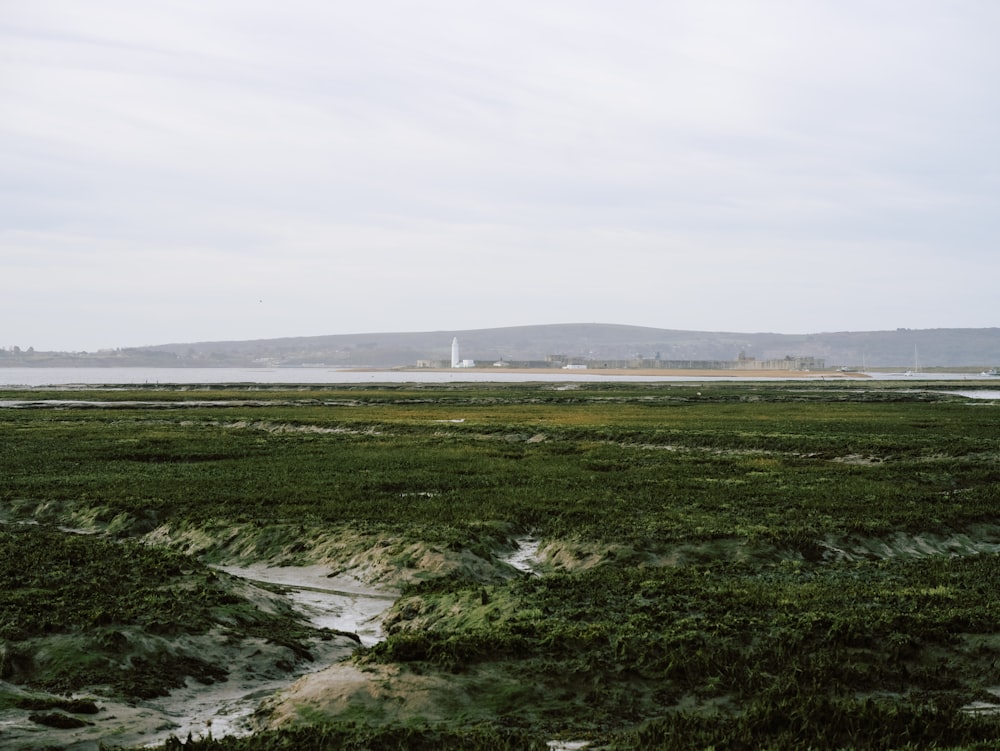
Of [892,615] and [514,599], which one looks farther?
[514,599]

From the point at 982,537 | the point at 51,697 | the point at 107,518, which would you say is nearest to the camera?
the point at 51,697

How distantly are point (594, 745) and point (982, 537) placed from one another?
15.3m

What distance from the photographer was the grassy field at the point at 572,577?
10.3 m

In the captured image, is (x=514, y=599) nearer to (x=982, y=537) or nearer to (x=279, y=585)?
(x=279, y=585)

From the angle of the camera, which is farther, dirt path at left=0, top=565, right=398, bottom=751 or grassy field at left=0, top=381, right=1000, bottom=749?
grassy field at left=0, top=381, right=1000, bottom=749

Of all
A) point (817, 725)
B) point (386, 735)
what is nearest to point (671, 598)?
point (817, 725)

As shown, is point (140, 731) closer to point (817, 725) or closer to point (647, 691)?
point (647, 691)

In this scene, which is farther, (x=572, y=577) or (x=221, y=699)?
(x=572, y=577)

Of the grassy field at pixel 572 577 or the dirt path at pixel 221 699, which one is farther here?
the grassy field at pixel 572 577

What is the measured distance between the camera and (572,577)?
1603cm

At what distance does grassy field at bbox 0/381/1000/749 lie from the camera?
10289 mm

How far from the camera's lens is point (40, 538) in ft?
61.6

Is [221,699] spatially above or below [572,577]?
below

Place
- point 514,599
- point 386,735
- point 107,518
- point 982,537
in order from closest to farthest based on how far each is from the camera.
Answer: point 386,735 → point 514,599 → point 982,537 → point 107,518
